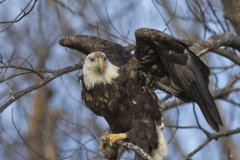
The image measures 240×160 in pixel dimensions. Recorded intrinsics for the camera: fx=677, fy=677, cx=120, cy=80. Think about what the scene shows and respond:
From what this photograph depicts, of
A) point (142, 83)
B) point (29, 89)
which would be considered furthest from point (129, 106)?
point (29, 89)

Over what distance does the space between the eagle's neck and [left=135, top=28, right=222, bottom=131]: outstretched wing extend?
0.30 m

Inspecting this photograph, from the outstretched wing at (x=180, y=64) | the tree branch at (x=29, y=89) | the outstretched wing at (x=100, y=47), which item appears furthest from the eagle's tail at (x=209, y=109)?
the tree branch at (x=29, y=89)

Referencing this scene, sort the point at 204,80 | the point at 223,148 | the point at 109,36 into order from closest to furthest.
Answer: the point at 204,80, the point at 109,36, the point at 223,148

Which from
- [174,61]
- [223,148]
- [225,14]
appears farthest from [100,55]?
[223,148]

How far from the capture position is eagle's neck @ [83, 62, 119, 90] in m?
6.65

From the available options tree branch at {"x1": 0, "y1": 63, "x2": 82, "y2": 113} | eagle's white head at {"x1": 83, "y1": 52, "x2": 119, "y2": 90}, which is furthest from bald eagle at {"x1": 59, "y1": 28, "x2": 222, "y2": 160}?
tree branch at {"x1": 0, "y1": 63, "x2": 82, "y2": 113}

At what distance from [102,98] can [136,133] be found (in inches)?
19.1

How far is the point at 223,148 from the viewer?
37.3 ft

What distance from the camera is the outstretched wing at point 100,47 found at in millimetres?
6902

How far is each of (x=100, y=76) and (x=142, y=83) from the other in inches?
17.9

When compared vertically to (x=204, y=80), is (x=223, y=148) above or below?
above

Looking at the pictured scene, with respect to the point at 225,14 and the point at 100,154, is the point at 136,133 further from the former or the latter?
the point at 225,14

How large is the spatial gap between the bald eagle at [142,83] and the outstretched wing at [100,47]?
11mm

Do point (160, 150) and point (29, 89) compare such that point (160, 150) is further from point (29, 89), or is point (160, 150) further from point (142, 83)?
point (29, 89)
